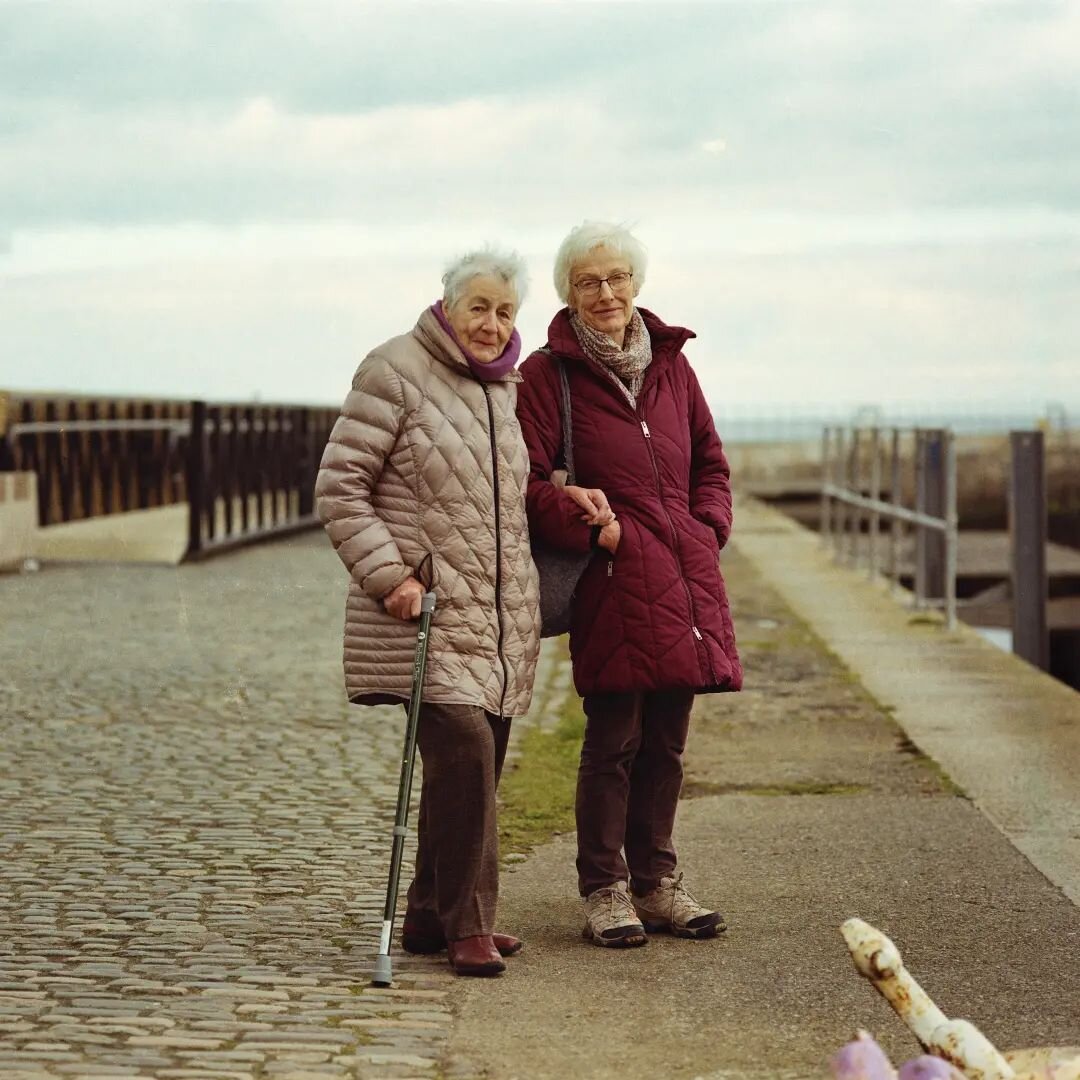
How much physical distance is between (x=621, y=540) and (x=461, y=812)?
81 cm

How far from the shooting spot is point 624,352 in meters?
5.23

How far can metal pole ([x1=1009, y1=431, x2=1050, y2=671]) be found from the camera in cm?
1362

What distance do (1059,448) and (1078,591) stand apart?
2806 cm

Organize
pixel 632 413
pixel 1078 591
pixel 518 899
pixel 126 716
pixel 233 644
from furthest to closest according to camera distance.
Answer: pixel 1078 591
pixel 233 644
pixel 126 716
pixel 518 899
pixel 632 413

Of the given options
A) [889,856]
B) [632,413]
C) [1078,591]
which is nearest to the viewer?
[632,413]

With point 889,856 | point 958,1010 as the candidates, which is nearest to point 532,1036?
point 958,1010

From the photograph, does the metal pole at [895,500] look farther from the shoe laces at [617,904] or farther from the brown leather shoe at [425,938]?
the brown leather shoe at [425,938]

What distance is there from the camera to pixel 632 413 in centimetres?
528

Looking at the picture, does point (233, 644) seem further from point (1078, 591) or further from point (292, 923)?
point (1078, 591)

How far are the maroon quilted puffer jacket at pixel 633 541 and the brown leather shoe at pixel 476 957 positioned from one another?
27.9 inches

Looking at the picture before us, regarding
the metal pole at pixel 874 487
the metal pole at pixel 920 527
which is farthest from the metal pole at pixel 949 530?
the metal pole at pixel 874 487

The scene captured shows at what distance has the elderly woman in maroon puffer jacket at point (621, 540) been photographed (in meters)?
5.20

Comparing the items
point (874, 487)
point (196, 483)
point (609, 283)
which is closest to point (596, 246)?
point (609, 283)

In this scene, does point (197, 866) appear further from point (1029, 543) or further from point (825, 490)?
point (825, 490)
